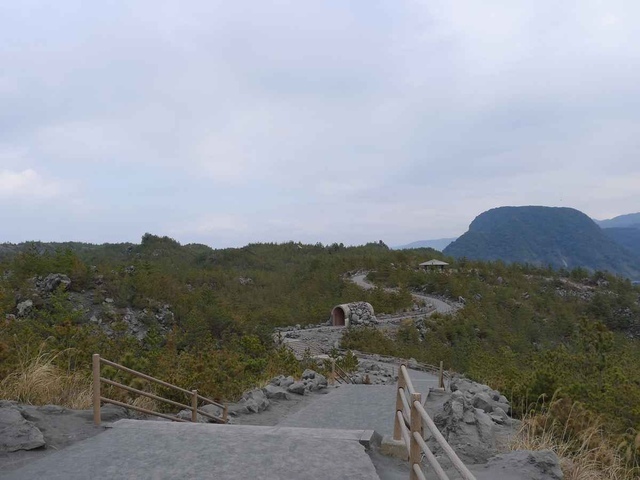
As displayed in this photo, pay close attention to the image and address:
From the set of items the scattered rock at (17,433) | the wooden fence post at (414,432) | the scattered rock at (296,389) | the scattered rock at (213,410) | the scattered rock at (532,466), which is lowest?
the scattered rock at (296,389)

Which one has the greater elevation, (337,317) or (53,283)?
(53,283)

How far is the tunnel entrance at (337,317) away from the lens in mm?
35906

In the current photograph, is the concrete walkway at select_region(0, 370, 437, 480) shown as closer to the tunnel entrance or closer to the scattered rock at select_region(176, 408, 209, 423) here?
the scattered rock at select_region(176, 408, 209, 423)

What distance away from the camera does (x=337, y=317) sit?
3641 cm

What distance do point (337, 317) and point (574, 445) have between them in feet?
99.2

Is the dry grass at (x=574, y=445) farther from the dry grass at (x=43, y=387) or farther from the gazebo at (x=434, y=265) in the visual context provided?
the gazebo at (x=434, y=265)

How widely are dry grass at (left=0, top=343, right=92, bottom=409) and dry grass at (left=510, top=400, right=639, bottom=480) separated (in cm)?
628

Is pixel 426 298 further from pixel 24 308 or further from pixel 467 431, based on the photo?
pixel 467 431

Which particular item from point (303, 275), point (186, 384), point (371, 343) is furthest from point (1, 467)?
point (303, 275)

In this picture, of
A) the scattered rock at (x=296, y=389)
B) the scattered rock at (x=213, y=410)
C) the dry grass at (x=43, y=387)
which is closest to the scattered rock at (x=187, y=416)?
the scattered rock at (x=213, y=410)

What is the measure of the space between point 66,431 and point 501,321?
39.1 meters

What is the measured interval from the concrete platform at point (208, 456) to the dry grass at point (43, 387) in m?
1.81

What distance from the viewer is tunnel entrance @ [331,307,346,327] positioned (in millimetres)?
35906

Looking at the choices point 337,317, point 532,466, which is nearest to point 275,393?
point 532,466
